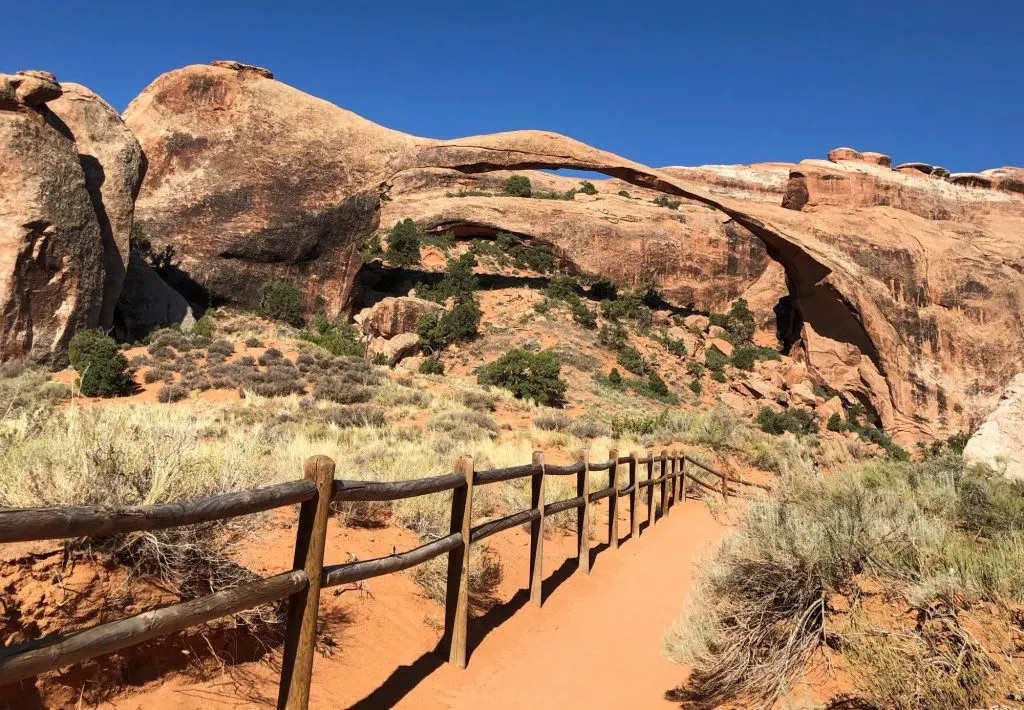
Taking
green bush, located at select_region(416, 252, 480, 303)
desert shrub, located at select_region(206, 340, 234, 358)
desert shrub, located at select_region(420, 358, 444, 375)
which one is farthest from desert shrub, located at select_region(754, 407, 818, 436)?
desert shrub, located at select_region(206, 340, 234, 358)

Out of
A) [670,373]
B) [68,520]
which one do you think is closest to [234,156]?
[670,373]

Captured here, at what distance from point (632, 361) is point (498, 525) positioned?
25898 millimetres

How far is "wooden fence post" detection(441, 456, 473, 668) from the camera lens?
436cm

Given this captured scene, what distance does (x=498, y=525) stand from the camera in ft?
16.5

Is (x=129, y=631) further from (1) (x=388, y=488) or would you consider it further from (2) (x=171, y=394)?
(2) (x=171, y=394)

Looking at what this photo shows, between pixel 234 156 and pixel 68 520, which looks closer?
pixel 68 520

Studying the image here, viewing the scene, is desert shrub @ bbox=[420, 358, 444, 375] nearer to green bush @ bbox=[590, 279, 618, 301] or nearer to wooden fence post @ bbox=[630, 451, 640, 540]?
green bush @ bbox=[590, 279, 618, 301]

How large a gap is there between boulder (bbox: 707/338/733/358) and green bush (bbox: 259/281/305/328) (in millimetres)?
21783

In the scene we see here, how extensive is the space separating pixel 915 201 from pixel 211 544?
3554cm

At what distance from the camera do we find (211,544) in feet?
12.7

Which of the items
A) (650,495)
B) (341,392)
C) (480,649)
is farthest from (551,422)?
(480,649)

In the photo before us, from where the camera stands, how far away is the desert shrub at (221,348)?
68.9 feet

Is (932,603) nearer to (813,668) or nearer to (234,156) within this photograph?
(813,668)

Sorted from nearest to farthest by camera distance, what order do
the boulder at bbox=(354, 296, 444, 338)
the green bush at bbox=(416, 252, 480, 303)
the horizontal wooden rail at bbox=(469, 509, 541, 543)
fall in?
the horizontal wooden rail at bbox=(469, 509, 541, 543) < the boulder at bbox=(354, 296, 444, 338) < the green bush at bbox=(416, 252, 480, 303)
